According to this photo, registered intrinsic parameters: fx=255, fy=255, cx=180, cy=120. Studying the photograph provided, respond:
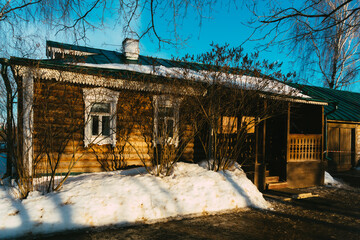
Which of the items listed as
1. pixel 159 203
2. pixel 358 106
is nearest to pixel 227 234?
pixel 159 203

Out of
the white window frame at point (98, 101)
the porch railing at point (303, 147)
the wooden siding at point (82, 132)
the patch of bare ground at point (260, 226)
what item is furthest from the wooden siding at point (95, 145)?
the porch railing at point (303, 147)

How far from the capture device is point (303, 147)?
9.91m

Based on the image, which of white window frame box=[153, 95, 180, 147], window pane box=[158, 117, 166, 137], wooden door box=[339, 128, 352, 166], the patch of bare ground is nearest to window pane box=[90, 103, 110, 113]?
white window frame box=[153, 95, 180, 147]

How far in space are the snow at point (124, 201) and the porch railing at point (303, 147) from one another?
121 inches

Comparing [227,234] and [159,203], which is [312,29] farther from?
[159,203]

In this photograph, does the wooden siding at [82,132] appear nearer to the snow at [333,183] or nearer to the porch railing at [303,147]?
the porch railing at [303,147]

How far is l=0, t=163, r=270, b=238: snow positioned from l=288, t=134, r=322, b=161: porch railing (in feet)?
10.1

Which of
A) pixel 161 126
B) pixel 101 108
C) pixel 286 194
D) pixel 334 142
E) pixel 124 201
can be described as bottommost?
pixel 286 194

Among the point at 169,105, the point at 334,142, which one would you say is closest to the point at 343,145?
the point at 334,142

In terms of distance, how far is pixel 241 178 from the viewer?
305 inches

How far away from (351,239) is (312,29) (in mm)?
4260

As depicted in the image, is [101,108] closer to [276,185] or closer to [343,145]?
[276,185]

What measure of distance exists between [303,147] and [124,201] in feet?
24.4

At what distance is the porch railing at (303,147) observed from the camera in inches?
376
